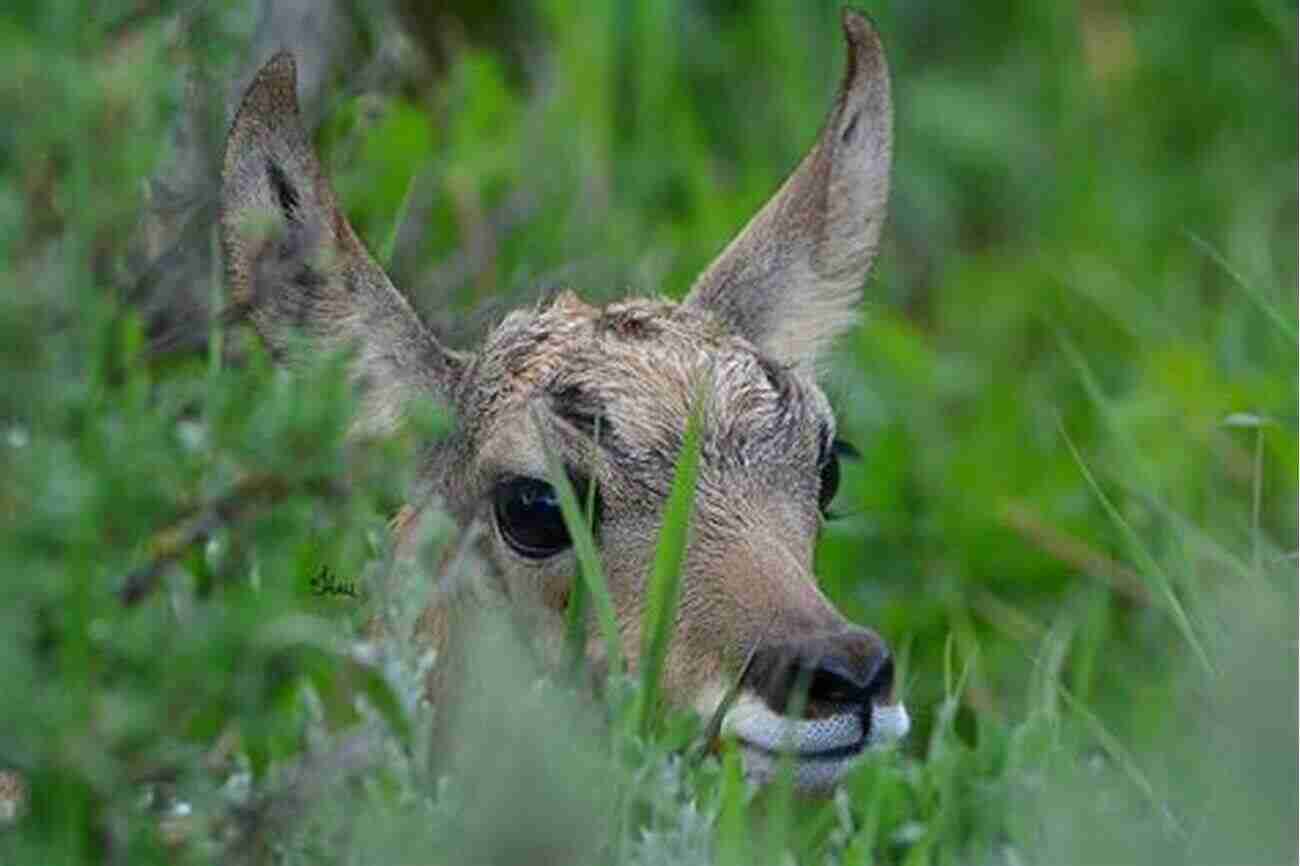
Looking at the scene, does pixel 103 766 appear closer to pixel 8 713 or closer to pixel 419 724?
pixel 8 713

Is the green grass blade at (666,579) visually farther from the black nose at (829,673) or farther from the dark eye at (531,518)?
the dark eye at (531,518)

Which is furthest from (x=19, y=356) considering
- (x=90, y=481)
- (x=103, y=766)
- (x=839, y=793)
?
(x=839, y=793)

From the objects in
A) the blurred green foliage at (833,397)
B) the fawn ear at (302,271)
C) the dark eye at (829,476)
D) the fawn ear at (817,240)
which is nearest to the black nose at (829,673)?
the blurred green foliage at (833,397)

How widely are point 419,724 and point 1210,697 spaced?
90 centimetres

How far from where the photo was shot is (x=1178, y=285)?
9.25 metres

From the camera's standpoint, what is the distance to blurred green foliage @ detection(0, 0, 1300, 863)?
13.7ft

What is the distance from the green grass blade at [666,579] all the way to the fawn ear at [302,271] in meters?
0.74

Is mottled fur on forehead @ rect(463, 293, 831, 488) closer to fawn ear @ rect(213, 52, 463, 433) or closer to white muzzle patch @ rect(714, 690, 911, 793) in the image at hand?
fawn ear @ rect(213, 52, 463, 433)

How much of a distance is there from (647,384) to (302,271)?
0.56 metres

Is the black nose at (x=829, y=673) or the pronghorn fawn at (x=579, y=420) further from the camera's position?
the pronghorn fawn at (x=579, y=420)

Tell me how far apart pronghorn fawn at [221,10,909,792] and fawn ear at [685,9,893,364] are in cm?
12

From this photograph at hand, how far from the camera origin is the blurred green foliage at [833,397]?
4164 mm

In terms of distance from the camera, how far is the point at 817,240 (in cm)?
646
